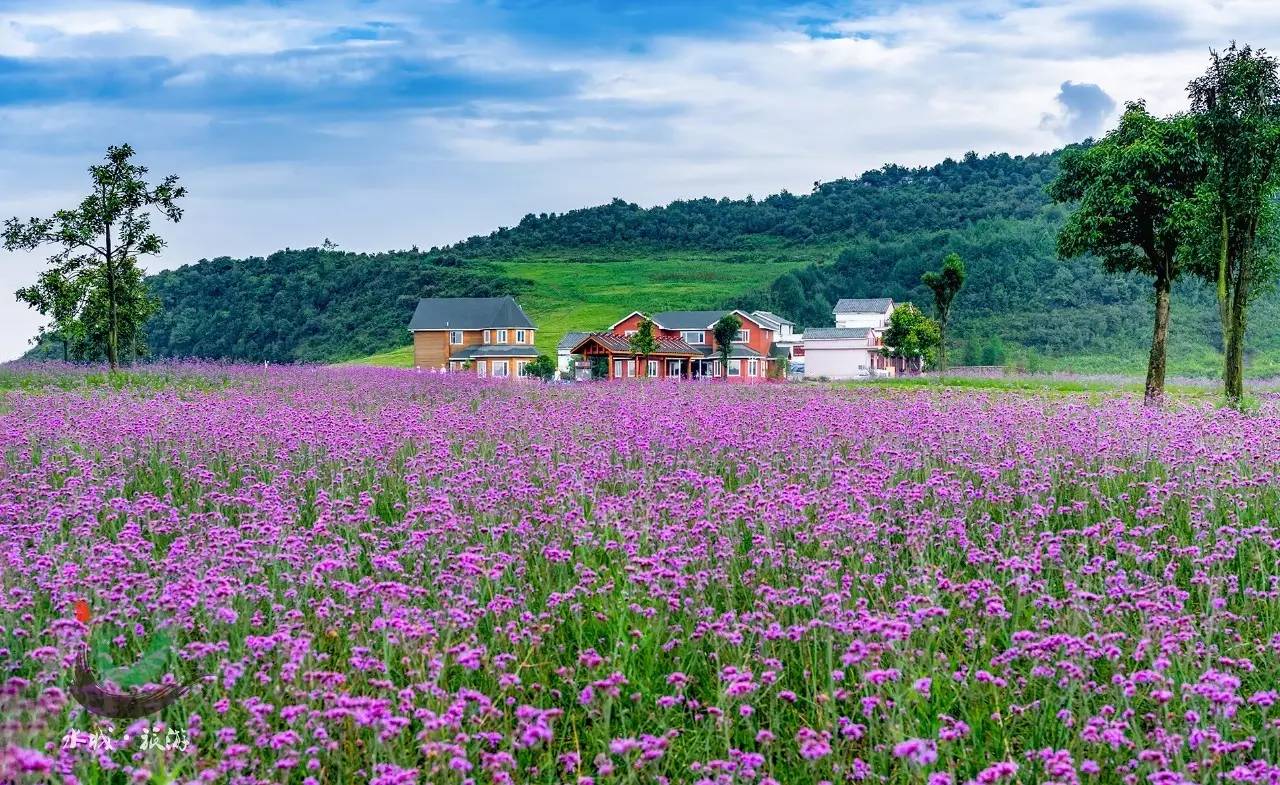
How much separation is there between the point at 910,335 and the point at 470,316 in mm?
33857

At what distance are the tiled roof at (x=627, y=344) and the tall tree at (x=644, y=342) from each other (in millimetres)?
378

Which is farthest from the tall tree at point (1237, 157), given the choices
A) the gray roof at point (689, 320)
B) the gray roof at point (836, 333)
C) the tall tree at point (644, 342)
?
the gray roof at point (836, 333)

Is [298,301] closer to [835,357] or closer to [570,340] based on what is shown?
[570,340]

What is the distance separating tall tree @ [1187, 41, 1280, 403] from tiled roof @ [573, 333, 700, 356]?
42577 mm

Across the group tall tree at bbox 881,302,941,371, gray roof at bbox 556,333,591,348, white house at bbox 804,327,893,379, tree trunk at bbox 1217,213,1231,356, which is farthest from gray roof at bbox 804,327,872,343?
tree trunk at bbox 1217,213,1231,356

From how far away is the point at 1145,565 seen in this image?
611 cm

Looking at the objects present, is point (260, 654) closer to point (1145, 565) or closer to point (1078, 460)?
point (1145, 565)

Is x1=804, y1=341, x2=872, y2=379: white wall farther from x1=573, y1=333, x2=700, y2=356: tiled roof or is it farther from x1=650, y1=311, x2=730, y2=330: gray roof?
x1=573, y1=333, x2=700, y2=356: tiled roof

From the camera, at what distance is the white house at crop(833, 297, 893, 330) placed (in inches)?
3666

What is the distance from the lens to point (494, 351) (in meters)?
79.3

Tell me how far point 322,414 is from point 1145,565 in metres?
9.14

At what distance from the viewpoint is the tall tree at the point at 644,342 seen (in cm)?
6725

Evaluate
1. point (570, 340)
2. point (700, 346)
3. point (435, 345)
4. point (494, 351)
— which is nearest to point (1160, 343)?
point (700, 346)

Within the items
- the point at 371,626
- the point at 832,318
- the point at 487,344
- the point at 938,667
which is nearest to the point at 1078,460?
the point at 938,667
